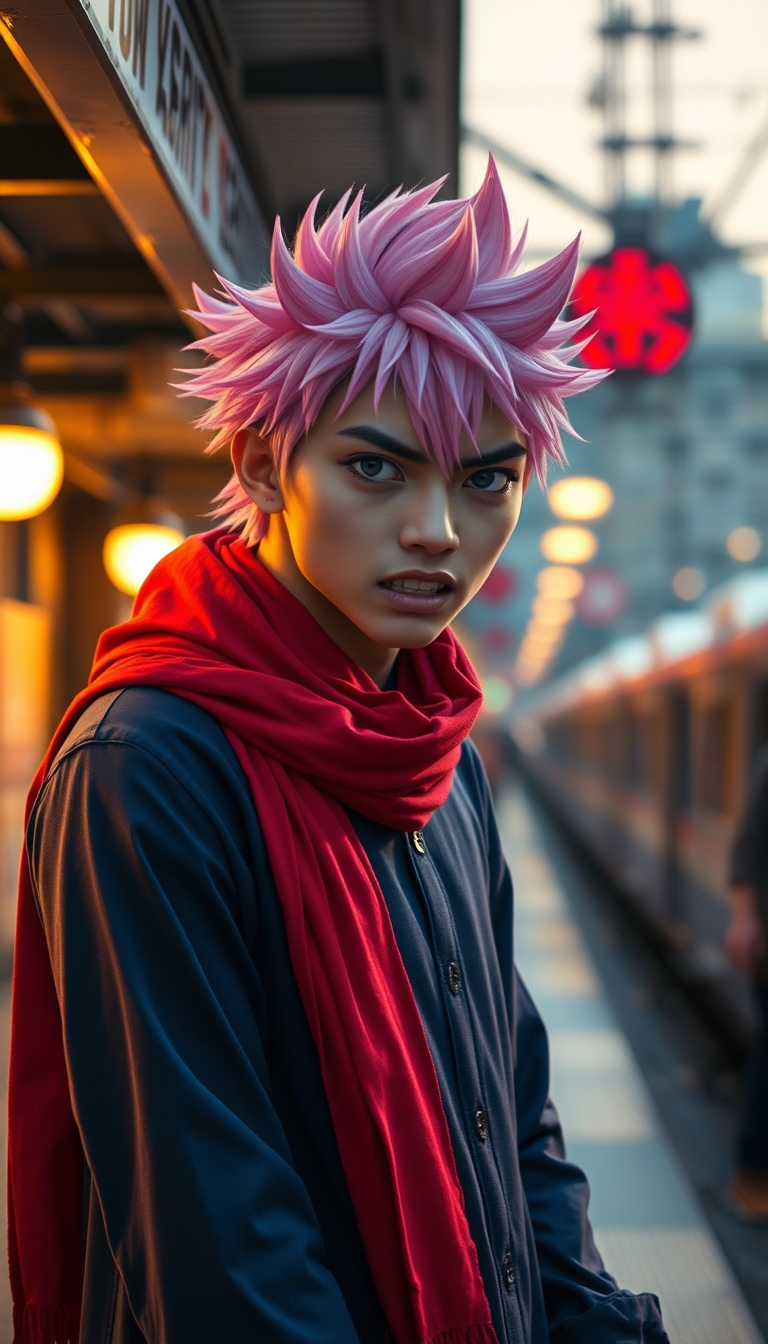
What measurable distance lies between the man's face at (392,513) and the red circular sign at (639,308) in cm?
548

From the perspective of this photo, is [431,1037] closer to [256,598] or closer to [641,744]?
[256,598]

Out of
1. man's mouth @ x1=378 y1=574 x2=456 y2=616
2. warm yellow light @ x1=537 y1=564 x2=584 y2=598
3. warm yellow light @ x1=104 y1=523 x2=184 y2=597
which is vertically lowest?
man's mouth @ x1=378 y1=574 x2=456 y2=616

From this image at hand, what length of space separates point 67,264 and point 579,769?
1940 centimetres

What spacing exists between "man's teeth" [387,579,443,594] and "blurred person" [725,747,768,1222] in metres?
3.65

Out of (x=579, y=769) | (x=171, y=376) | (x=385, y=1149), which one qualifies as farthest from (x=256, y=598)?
(x=579, y=769)

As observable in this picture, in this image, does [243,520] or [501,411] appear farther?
[243,520]

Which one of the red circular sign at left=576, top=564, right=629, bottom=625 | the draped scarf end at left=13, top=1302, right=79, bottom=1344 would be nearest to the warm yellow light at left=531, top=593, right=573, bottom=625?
the red circular sign at left=576, top=564, right=629, bottom=625

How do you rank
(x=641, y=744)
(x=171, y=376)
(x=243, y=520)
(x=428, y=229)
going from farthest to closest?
(x=641, y=744) < (x=171, y=376) < (x=243, y=520) < (x=428, y=229)

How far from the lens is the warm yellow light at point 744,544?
26.4 meters

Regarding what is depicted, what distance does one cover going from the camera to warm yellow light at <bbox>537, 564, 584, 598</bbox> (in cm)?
2506

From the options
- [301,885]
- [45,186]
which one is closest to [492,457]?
[301,885]

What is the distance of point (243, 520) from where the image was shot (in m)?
1.58

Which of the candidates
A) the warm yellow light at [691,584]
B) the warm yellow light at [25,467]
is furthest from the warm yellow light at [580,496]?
the warm yellow light at [691,584]

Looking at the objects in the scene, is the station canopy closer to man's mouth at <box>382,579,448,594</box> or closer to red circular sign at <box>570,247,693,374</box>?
man's mouth at <box>382,579,448,594</box>
